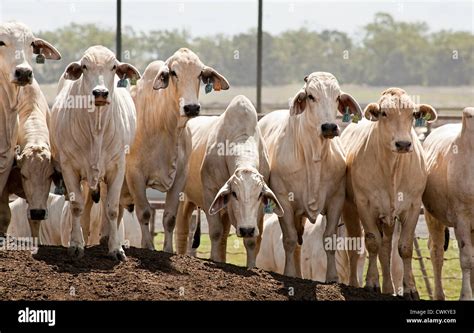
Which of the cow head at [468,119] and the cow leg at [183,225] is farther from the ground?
the cow head at [468,119]

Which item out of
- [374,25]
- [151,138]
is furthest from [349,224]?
[374,25]

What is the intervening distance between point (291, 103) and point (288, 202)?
1.04 m

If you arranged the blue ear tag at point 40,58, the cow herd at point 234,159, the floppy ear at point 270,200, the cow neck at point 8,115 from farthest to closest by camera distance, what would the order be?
1. the blue ear tag at point 40,58
2. the cow neck at point 8,115
3. the floppy ear at point 270,200
4. the cow herd at point 234,159

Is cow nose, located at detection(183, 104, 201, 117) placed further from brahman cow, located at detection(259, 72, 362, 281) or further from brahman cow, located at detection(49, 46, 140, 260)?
brahman cow, located at detection(259, 72, 362, 281)

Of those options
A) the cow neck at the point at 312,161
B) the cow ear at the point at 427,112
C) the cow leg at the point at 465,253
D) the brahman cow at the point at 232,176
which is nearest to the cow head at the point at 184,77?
the brahman cow at the point at 232,176

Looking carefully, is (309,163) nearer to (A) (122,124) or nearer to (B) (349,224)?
(B) (349,224)

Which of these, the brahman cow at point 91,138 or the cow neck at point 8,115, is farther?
the cow neck at point 8,115

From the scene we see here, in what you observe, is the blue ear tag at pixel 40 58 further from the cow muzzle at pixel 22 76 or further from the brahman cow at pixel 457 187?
the brahman cow at pixel 457 187

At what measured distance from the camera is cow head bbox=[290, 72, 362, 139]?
45.8 feet

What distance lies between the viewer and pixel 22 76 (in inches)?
518

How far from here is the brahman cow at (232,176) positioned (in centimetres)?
1357

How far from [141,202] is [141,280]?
2.40 meters

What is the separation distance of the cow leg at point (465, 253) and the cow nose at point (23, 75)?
4474mm

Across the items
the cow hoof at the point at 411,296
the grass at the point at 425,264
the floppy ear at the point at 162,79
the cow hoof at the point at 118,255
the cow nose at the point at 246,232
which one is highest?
the floppy ear at the point at 162,79
